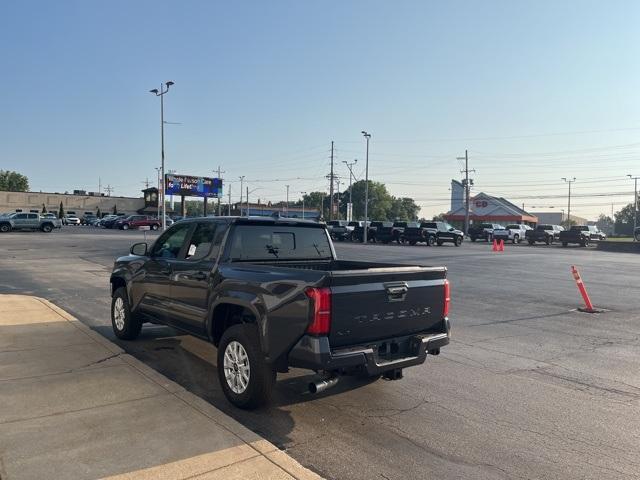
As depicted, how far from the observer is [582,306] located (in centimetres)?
1208

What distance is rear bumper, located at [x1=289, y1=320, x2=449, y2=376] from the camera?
4238 mm

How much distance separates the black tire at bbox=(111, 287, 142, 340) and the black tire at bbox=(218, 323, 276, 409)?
293 cm

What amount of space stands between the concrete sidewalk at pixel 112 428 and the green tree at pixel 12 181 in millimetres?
138246

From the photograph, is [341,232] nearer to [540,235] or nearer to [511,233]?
[511,233]

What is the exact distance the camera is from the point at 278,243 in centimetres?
601

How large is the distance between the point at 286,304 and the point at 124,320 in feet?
12.9

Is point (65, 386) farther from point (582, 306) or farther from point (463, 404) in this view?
point (582, 306)

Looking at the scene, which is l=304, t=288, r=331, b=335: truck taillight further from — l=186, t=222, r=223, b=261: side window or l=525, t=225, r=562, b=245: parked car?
l=525, t=225, r=562, b=245: parked car

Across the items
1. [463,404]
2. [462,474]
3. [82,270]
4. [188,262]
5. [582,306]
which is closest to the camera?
[462,474]

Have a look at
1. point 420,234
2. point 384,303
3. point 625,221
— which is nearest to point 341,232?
point 420,234

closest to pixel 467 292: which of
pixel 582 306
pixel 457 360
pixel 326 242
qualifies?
pixel 582 306

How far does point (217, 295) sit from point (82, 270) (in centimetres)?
1449

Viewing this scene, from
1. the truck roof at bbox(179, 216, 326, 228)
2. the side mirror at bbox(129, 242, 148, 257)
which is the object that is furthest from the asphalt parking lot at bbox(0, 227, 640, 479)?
the truck roof at bbox(179, 216, 326, 228)

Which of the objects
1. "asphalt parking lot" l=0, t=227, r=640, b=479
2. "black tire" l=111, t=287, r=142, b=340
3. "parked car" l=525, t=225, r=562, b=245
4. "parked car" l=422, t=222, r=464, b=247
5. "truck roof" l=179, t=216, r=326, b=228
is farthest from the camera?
"parked car" l=525, t=225, r=562, b=245
